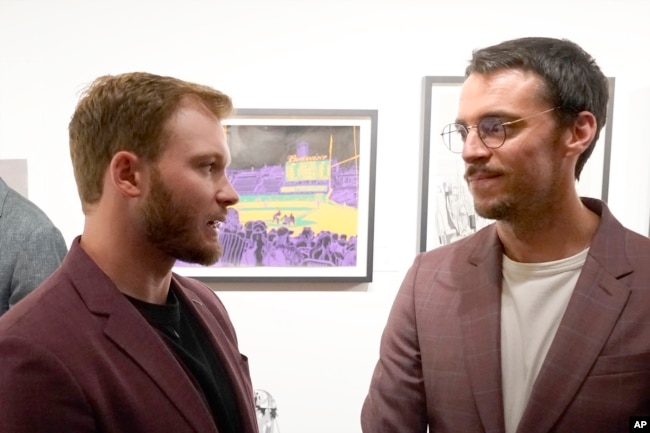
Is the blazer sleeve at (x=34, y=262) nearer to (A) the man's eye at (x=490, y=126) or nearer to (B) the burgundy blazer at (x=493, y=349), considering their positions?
(B) the burgundy blazer at (x=493, y=349)

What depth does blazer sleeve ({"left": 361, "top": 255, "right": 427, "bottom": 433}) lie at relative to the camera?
1214mm

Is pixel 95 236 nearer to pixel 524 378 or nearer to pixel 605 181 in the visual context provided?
pixel 524 378

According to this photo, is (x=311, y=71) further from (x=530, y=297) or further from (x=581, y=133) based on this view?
(x=530, y=297)

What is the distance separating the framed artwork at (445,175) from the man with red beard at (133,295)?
1076 mm

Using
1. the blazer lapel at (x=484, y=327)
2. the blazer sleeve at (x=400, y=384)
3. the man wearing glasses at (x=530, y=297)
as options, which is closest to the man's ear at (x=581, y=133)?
the man wearing glasses at (x=530, y=297)

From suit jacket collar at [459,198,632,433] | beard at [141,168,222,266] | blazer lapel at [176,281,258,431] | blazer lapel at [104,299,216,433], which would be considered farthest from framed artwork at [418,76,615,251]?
blazer lapel at [104,299,216,433]

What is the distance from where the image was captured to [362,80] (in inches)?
82.4

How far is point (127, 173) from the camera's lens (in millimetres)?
1043

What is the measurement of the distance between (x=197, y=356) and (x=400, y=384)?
0.43m

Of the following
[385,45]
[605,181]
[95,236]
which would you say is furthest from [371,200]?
[95,236]

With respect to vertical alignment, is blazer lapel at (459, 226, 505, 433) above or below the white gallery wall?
below

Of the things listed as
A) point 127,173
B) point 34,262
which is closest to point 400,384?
point 127,173

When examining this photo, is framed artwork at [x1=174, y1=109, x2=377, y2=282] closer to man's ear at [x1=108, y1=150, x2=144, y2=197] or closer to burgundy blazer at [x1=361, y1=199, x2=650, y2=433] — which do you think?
burgundy blazer at [x1=361, y1=199, x2=650, y2=433]

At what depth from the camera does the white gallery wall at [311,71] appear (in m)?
2.05
